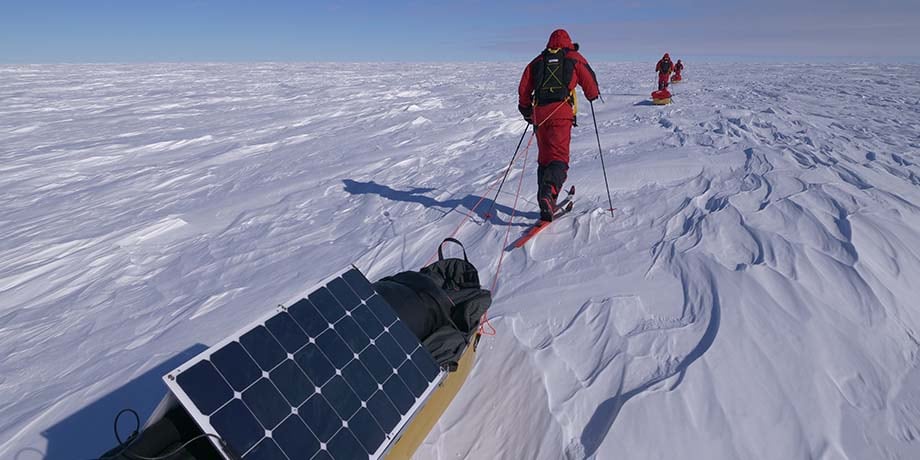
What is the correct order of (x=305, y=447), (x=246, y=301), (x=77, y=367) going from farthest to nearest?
(x=246, y=301) < (x=77, y=367) < (x=305, y=447)

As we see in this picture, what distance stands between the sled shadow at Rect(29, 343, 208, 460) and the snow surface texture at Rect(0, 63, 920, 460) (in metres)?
0.01

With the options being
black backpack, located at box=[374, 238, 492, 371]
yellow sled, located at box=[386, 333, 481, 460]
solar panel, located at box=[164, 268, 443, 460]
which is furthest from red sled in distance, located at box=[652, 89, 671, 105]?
solar panel, located at box=[164, 268, 443, 460]

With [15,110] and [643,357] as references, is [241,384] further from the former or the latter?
[15,110]

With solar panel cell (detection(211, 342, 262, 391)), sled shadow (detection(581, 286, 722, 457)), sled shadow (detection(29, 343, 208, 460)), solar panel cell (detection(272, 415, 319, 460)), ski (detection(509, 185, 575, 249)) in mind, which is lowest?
sled shadow (detection(581, 286, 722, 457))

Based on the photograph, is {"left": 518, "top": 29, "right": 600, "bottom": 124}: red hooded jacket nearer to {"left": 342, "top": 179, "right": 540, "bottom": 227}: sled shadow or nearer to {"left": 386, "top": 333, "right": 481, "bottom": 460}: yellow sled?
{"left": 342, "top": 179, "right": 540, "bottom": 227}: sled shadow

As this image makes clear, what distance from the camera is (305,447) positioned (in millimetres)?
1853

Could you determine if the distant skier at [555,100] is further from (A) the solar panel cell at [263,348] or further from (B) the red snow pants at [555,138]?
(A) the solar panel cell at [263,348]

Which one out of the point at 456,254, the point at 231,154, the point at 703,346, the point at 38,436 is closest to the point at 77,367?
the point at 38,436

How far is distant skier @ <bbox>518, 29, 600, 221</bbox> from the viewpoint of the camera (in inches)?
188

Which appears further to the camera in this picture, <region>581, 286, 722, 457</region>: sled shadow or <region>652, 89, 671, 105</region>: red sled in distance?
<region>652, 89, 671, 105</region>: red sled in distance

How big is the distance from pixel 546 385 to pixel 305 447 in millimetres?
Result: 1485

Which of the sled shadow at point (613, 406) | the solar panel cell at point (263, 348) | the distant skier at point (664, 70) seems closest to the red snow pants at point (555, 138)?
the sled shadow at point (613, 406)

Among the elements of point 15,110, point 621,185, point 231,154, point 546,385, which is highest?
point 15,110

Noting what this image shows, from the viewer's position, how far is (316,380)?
2.07 metres
